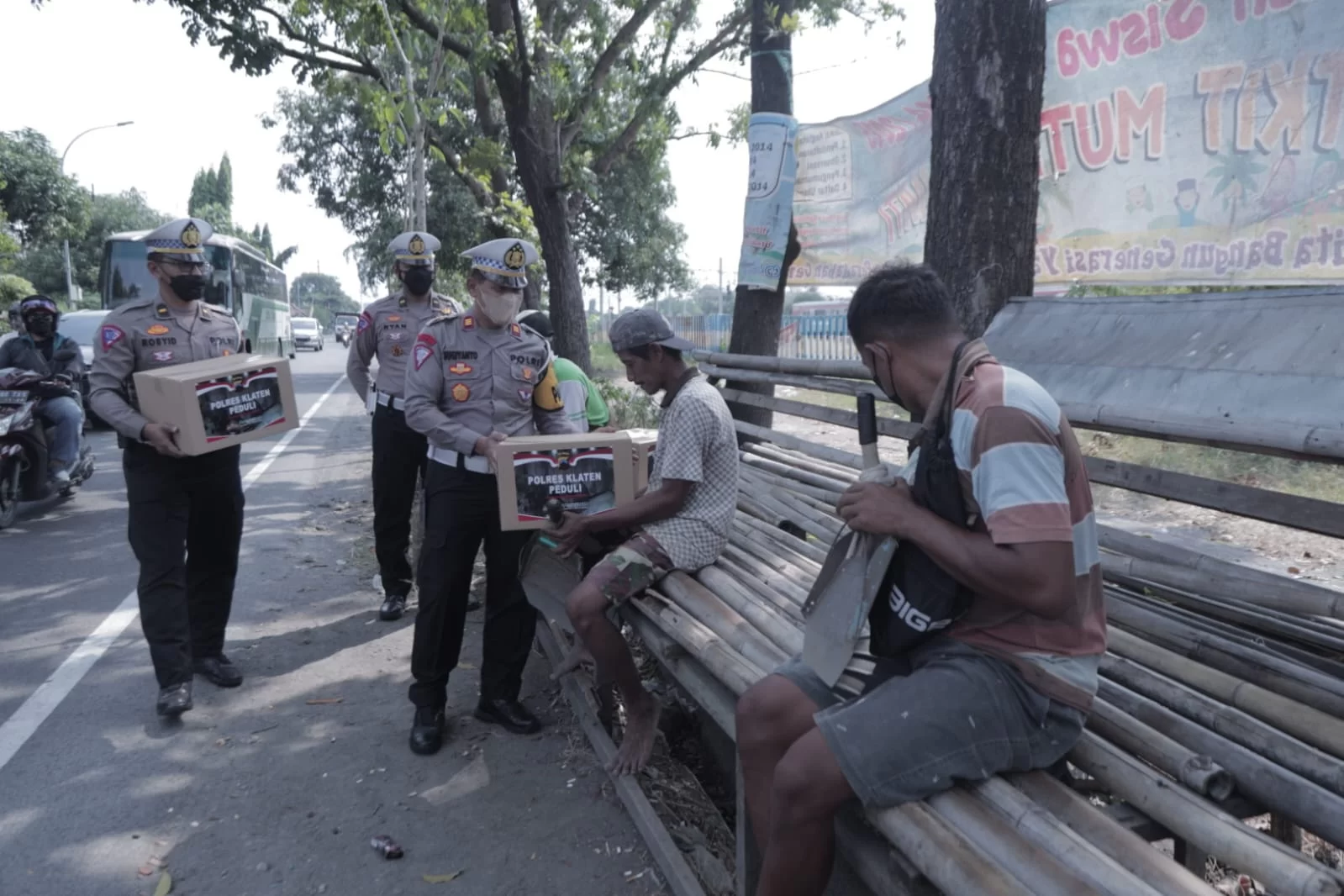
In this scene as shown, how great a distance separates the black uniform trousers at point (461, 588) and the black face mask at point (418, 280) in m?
1.96

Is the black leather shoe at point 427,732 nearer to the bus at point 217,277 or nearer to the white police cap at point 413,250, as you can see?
the white police cap at point 413,250

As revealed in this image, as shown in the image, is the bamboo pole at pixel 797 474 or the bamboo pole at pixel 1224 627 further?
the bamboo pole at pixel 797 474

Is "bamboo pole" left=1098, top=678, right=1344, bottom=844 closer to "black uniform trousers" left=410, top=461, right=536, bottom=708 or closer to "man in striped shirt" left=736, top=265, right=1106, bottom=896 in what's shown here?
"man in striped shirt" left=736, top=265, right=1106, bottom=896

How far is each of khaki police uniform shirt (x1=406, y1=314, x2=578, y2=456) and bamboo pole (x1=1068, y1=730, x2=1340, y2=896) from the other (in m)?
2.62

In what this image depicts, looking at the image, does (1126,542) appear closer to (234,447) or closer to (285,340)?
(234,447)

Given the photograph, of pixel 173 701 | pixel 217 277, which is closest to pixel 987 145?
pixel 173 701

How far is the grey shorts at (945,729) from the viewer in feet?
6.24

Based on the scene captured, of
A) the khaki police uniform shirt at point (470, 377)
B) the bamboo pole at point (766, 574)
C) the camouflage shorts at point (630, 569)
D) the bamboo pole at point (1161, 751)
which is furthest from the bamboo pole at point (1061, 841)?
the khaki police uniform shirt at point (470, 377)

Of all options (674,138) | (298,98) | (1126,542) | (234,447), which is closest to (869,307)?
(1126,542)

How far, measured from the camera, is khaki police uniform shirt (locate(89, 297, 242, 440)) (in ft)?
13.2

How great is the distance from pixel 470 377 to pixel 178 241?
4.61 ft

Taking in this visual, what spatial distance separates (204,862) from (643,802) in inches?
54.3

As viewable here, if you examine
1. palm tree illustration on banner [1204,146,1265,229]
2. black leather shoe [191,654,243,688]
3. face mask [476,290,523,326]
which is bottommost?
black leather shoe [191,654,243,688]

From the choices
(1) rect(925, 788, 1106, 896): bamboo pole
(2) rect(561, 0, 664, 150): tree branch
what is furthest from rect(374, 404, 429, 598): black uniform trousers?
(2) rect(561, 0, 664, 150): tree branch
